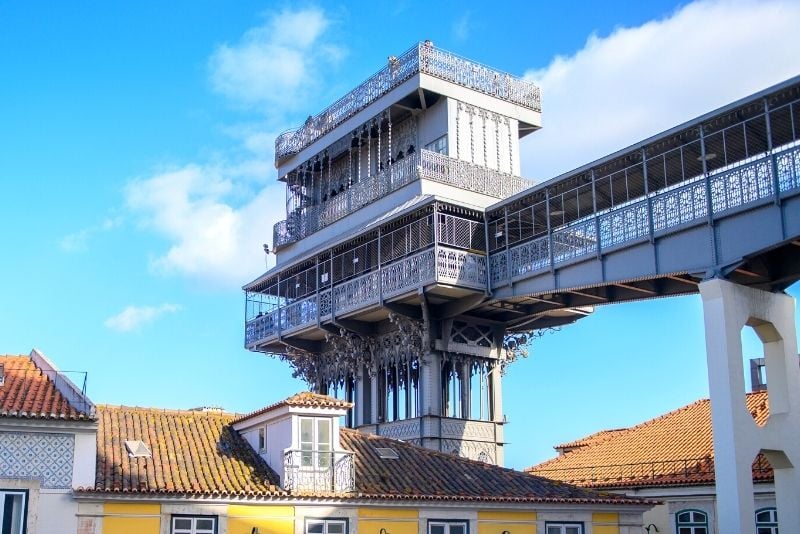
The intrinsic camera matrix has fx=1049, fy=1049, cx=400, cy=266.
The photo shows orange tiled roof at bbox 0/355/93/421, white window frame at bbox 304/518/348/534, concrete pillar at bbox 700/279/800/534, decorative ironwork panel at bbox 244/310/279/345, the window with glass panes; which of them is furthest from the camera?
decorative ironwork panel at bbox 244/310/279/345

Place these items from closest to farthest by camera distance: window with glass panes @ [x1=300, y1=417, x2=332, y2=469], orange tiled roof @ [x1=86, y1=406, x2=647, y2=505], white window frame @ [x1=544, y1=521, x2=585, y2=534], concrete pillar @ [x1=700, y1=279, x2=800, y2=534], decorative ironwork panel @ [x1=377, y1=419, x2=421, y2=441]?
orange tiled roof @ [x1=86, y1=406, x2=647, y2=505], concrete pillar @ [x1=700, y1=279, x2=800, y2=534], window with glass panes @ [x1=300, y1=417, x2=332, y2=469], white window frame @ [x1=544, y1=521, x2=585, y2=534], decorative ironwork panel @ [x1=377, y1=419, x2=421, y2=441]

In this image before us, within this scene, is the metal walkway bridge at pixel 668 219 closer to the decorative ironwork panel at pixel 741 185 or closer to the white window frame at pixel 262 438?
the decorative ironwork panel at pixel 741 185

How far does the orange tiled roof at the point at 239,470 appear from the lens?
2519cm

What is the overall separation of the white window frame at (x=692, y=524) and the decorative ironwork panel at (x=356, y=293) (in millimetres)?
12874

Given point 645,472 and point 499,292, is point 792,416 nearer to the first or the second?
point 645,472

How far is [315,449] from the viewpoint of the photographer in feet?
87.9

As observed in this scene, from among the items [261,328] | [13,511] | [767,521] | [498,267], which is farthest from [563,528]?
[261,328]

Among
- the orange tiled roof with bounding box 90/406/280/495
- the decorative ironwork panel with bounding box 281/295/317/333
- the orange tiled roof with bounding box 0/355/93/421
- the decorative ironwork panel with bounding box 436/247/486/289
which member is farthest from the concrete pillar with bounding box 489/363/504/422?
the orange tiled roof with bounding box 0/355/93/421

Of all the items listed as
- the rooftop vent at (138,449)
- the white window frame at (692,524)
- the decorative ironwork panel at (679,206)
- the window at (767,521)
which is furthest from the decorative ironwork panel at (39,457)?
the window at (767,521)

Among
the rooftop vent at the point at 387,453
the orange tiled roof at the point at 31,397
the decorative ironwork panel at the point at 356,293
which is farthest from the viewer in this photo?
the decorative ironwork panel at the point at 356,293

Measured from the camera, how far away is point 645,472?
36.2 m

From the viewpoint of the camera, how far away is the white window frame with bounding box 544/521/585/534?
28234mm

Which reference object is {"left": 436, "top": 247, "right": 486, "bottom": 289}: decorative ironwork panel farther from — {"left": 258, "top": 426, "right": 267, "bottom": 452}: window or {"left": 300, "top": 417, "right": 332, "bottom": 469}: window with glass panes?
{"left": 300, "top": 417, "right": 332, "bottom": 469}: window with glass panes

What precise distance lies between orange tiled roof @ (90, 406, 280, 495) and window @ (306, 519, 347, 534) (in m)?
1.18
